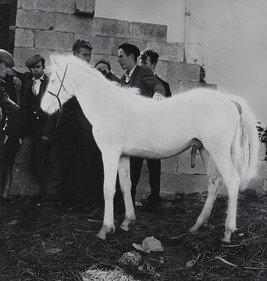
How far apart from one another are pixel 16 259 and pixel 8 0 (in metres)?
6.97

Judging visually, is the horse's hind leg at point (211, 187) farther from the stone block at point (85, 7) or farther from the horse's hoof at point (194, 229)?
the stone block at point (85, 7)

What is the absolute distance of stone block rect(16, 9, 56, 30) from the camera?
7465 millimetres

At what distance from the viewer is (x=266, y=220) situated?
584 centimetres

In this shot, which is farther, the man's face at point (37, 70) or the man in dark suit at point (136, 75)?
the man's face at point (37, 70)

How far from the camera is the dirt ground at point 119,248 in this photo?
4402mm

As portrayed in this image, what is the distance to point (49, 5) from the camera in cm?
755

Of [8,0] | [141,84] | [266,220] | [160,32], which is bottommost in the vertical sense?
[266,220]

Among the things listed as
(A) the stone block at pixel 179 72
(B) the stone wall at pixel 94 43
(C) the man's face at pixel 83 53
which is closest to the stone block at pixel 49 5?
(B) the stone wall at pixel 94 43

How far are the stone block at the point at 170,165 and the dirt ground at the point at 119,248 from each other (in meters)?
1.34

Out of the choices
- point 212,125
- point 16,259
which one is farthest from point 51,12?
point 16,259

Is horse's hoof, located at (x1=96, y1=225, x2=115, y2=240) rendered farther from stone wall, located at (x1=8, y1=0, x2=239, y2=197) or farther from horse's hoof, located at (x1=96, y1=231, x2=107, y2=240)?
stone wall, located at (x1=8, y1=0, x2=239, y2=197)

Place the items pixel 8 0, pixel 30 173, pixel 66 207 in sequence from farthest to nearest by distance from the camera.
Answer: pixel 8 0, pixel 30 173, pixel 66 207

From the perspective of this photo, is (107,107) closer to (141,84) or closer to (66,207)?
(141,84)

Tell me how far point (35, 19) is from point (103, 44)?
3.66 feet
